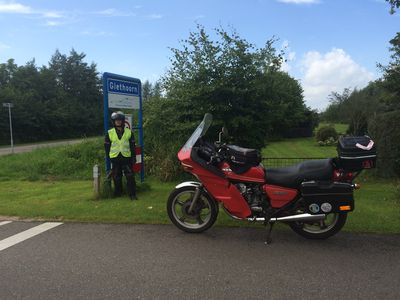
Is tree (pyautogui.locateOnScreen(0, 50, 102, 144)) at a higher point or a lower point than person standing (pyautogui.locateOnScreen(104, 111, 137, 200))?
higher

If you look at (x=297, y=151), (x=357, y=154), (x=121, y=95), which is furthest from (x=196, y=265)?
(x=297, y=151)

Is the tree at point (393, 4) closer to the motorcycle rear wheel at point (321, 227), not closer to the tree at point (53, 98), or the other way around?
the motorcycle rear wheel at point (321, 227)

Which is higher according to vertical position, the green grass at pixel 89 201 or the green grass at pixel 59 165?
the green grass at pixel 59 165

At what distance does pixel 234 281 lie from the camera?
4.18 m

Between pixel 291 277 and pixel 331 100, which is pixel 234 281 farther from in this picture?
pixel 331 100

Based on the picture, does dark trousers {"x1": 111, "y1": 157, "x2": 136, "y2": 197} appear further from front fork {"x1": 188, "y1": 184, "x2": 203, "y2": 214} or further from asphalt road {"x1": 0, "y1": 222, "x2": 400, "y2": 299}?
front fork {"x1": 188, "y1": 184, "x2": 203, "y2": 214}

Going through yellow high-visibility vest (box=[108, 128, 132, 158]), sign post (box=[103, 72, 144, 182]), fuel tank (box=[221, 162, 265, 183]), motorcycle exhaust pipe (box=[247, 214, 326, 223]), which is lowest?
motorcycle exhaust pipe (box=[247, 214, 326, 223])

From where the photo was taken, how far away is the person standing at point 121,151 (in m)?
8.10

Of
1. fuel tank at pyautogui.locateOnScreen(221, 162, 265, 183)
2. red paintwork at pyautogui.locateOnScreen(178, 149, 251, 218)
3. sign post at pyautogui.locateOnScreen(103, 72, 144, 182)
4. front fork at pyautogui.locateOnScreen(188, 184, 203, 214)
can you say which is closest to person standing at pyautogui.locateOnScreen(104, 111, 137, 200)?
sign post at pyautogui.locateOnScreen(103, 72, 144, 182)

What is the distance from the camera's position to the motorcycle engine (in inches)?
219

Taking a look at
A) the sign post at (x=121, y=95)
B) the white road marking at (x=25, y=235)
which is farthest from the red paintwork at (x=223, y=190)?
the sign post at (x=121, y=95)

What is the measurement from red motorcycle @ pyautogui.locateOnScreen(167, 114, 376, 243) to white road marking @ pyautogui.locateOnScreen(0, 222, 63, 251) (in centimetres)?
210

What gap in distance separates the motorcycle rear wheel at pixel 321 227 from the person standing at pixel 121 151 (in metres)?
3.65

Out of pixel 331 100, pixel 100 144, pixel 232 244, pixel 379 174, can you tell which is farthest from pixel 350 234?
pixel 331 100
